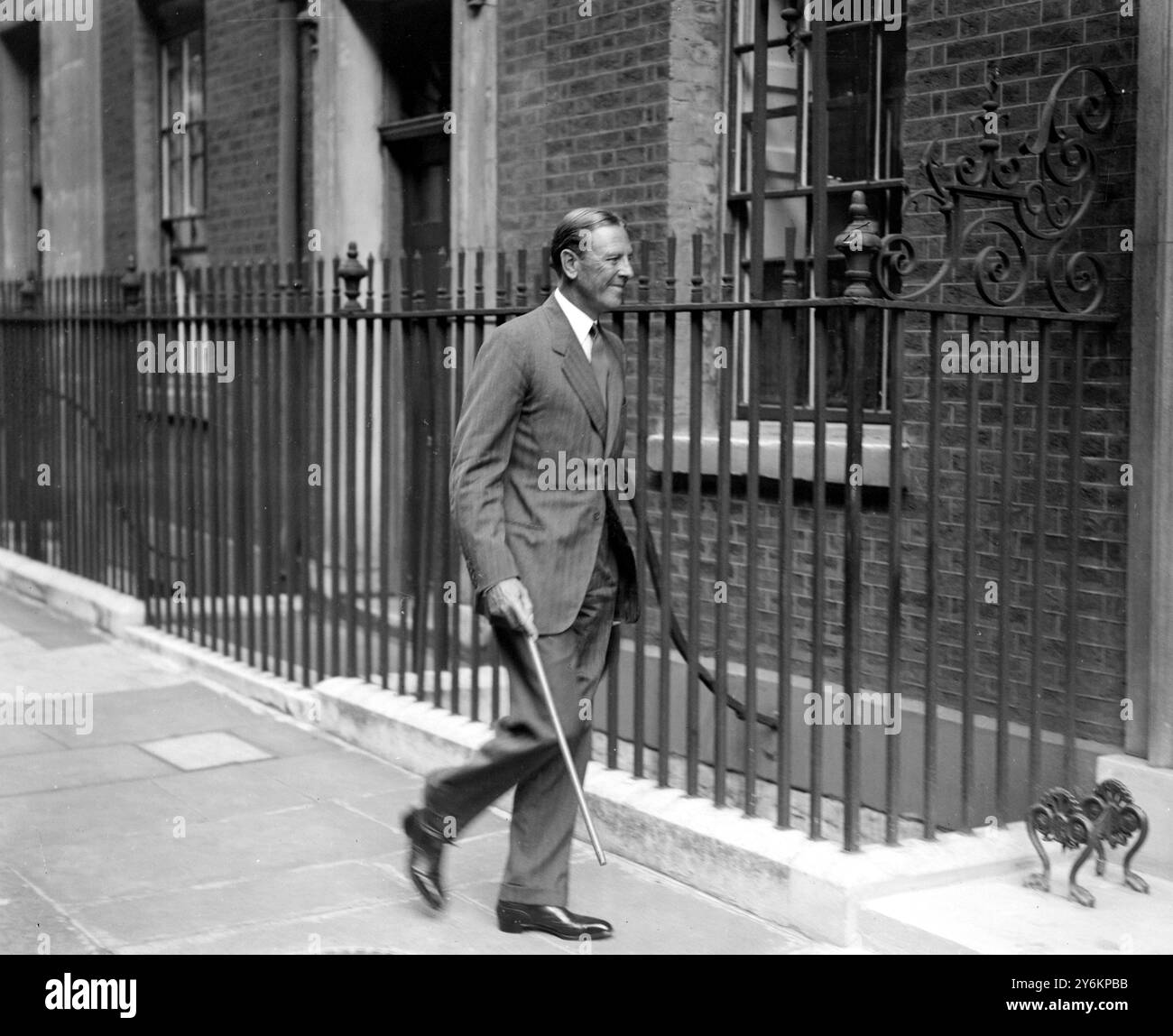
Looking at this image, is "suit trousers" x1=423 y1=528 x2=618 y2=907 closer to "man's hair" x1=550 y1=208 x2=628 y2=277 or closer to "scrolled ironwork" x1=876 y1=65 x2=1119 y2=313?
"man's hair" x1=550 y1=208 x2=628 y2=277

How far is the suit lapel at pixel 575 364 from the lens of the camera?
4.73m

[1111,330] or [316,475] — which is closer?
[1111,330]

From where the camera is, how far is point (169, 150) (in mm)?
13492

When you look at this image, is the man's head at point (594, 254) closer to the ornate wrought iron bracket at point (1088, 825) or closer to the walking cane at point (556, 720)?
the walking cane at point (556, 720)

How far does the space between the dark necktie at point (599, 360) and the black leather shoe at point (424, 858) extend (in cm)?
138

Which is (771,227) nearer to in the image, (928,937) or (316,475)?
(316,475)

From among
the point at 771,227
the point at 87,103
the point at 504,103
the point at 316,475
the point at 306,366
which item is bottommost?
the point at 316,475

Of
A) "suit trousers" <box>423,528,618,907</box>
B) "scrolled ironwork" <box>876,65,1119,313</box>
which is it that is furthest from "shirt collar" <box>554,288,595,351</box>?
"scrolled ironwork" <box>876,65,1119,313</box>

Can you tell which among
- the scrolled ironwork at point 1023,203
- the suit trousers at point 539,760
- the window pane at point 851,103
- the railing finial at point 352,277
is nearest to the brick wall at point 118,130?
the railing finial at point 352,277

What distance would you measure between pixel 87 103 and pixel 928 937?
12.4 metres

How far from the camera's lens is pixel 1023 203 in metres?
5.23

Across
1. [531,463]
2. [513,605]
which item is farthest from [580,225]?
[513,605]
